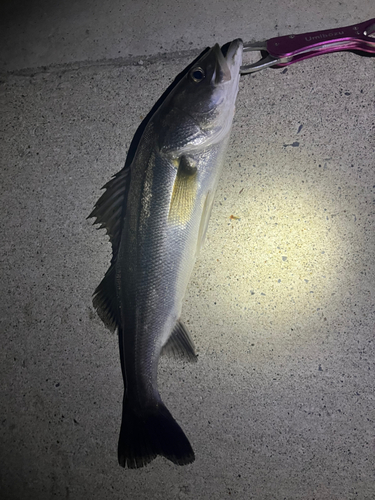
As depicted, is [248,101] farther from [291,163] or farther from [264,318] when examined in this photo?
[264,318]

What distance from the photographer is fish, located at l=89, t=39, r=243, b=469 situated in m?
1.42

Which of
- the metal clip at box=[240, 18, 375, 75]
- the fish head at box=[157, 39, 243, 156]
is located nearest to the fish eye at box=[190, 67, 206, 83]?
the fish head at box=[157, 39, 243, 156]

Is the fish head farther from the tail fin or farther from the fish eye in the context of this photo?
the tail fin

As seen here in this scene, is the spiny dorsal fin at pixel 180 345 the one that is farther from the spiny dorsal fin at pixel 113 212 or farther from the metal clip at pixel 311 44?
the metal clip at pixel 311 44

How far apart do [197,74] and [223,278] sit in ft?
3.52

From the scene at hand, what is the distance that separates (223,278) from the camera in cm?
176

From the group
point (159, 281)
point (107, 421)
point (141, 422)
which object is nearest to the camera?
point (159, 281)

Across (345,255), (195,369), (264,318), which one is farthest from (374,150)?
(195,369)

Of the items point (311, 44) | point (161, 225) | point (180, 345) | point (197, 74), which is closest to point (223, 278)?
point (180, 345)

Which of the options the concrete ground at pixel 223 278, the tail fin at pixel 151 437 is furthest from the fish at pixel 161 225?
the concrete ground at pixel 223 278

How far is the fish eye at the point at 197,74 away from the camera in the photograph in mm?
1466

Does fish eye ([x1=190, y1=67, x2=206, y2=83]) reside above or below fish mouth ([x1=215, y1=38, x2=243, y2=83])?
below

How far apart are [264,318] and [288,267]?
322mm

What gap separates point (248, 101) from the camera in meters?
1.79
